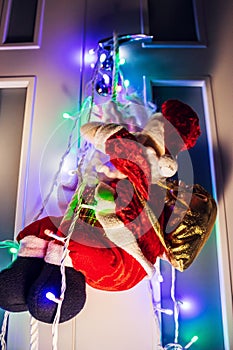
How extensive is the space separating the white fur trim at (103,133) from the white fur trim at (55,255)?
8.5 inches

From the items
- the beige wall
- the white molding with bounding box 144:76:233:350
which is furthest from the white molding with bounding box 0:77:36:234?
the white molding with bounding box 144:76:233:350

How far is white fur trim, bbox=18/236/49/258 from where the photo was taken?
645mm

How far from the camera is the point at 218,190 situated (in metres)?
0.88

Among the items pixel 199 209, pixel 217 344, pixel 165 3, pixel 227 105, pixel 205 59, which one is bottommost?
pixel 217 344

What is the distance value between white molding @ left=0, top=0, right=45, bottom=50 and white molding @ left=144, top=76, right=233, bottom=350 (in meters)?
0.39

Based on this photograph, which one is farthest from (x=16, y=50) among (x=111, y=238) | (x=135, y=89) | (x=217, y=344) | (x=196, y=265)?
(x=217, y=344)

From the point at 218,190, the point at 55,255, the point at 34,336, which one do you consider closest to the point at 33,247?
the point at 55,255

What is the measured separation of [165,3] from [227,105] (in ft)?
1.46

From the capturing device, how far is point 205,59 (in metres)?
1.02

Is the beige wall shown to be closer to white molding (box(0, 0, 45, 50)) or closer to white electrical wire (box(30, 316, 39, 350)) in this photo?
white molding (box(0, 0, 45, 50))

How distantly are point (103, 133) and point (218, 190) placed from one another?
42 centimetres

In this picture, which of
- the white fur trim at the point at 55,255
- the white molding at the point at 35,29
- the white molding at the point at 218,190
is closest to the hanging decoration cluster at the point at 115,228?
the white fur trim at the point at 55,255

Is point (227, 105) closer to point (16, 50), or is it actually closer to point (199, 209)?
point (199, 209)

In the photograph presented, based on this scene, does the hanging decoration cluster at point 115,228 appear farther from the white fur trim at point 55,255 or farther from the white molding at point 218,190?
the white molding at point 218,190
